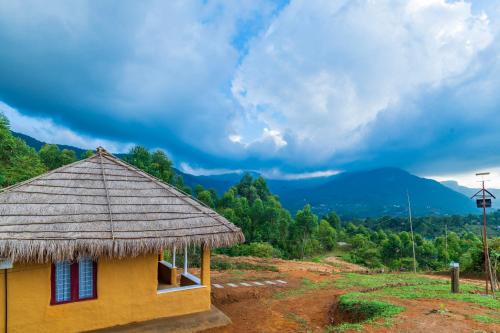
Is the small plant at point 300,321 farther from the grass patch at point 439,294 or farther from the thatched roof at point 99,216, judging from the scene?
the grass patch at point 439,294

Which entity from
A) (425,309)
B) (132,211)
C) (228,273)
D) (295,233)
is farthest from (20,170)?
(295,233)

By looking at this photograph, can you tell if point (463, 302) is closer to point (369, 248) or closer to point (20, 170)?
point (20, 170)

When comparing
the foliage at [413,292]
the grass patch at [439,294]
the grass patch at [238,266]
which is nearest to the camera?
the grass patch at [439,294]

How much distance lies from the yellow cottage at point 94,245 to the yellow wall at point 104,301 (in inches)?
0.7

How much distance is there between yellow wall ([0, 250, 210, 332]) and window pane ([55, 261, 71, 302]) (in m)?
0.19

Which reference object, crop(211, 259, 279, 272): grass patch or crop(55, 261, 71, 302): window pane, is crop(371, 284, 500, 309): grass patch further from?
crop(55, 261, 71, 302): window pane

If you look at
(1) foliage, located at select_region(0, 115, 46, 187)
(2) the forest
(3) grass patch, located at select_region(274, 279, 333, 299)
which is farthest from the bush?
(1) foliage, located at select_region(0, 115, 46, 187)

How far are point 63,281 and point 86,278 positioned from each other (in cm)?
43

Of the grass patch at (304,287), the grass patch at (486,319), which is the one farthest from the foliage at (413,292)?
the grass patch at (486,319)

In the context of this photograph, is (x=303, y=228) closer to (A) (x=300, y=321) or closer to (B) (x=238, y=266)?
(B) (x=238, y=266)

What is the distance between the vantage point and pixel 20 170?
1892 cm

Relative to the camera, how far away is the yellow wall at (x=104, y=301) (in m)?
6.09

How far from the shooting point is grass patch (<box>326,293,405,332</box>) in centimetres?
705

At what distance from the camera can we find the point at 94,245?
630cm
